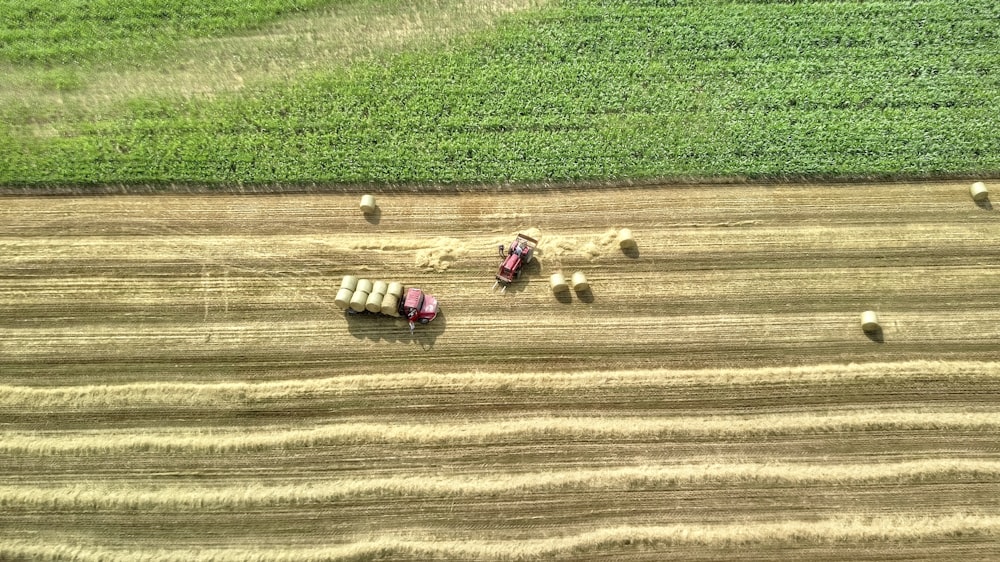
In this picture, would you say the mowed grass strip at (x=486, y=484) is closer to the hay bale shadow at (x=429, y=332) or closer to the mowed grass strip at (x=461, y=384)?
the mowed grass strip at (x=461, y=384)

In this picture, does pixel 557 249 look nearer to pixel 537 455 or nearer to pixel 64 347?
pixel 537 455

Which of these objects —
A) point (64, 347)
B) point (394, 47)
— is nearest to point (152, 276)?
point (64, 347)

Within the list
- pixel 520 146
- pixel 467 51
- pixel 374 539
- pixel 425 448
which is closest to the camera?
pixel 374 539

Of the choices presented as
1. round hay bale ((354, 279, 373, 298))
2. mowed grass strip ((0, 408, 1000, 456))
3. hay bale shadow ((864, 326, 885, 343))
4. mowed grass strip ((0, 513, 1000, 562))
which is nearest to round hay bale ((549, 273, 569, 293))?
mowed grass strip ((0, 408, 1000, 456))

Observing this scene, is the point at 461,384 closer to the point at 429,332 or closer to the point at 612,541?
the point at 429,332

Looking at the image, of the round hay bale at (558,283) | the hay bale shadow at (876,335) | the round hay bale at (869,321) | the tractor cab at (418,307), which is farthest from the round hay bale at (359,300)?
the hay bale shadow at (876,335)

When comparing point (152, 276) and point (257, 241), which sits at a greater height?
point (257, 241)
